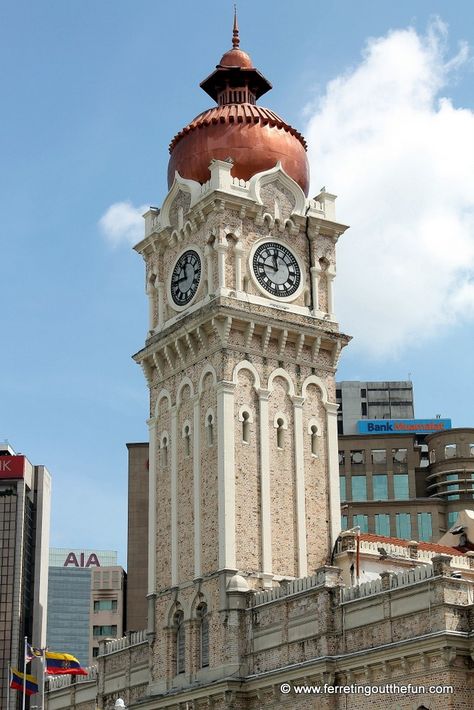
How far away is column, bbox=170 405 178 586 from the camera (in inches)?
2512

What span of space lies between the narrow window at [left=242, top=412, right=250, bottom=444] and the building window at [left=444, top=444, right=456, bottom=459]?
75637mm

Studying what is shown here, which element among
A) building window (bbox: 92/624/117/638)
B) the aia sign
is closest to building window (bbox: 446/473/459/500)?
building window (bbox: 92/624/117/638)

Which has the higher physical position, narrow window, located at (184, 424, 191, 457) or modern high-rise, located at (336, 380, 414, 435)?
modern high-rise, located at (336, 380, 414, 435)

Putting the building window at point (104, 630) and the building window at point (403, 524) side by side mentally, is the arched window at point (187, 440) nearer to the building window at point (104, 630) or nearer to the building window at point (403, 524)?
the building window at point (403, 524)

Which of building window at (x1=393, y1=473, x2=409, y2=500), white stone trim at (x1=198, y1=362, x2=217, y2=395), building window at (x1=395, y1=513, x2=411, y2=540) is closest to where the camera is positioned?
white stone trim at (x1=198, y1=362, x2=217, y2=395)

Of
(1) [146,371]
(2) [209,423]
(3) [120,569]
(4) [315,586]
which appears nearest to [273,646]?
(4) [315,586]

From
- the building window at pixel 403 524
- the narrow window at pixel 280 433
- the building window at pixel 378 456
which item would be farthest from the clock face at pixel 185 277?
the building window at pixel 378 456

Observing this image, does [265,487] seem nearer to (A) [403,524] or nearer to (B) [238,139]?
(B) [238,139]

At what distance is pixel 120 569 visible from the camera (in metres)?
162

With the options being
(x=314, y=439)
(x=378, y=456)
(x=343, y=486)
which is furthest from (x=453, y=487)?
(x=314, y=439)

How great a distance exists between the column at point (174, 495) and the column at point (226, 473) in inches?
169

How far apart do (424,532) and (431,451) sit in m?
11.8

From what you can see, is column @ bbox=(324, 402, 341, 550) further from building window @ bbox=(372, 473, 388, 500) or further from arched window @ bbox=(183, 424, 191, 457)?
building window @ bbox=(372, 473, 388, 500)

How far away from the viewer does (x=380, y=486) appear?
440 feet
